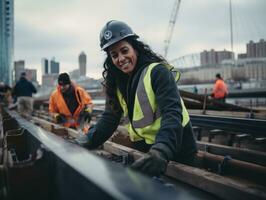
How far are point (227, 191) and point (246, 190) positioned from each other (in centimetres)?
17

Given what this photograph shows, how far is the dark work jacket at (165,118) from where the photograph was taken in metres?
2.21

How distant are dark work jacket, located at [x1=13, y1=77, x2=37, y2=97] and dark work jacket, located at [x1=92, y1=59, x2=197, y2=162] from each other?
10796 millimetres

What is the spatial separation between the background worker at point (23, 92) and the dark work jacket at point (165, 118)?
1080cm

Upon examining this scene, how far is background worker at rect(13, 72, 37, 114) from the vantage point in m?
13.1

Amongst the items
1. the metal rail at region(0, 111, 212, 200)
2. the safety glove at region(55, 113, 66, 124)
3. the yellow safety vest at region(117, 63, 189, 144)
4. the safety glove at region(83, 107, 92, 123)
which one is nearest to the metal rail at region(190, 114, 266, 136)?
the safety glove at region(83, 107, 92, 123)

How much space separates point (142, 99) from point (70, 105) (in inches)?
163

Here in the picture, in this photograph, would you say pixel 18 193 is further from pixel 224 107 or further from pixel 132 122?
pixel 224 107

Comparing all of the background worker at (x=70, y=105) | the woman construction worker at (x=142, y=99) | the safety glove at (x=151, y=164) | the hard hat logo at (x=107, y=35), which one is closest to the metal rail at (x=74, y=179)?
the safety glove at (x=151, y=164)

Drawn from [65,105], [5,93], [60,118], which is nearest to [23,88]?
[5,93]

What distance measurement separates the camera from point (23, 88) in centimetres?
1313

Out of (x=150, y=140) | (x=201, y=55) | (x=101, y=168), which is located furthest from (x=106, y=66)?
(x=201, y=55)

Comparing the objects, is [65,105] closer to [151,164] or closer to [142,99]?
[142,99]

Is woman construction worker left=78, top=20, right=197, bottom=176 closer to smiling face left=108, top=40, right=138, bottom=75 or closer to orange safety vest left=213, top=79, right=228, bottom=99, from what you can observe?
smiling face left=108, top=40, right=138, bottom=75

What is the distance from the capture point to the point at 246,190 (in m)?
1.85
